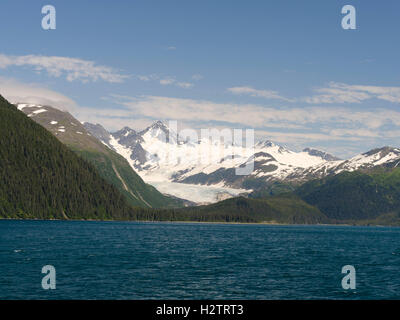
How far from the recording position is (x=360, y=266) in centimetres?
12162

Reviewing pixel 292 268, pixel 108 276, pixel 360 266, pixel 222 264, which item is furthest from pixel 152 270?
pixel 360 266
